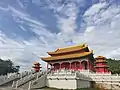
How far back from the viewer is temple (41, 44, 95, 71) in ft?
135

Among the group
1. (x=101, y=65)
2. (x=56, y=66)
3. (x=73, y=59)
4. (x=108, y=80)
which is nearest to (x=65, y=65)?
(x=56, y=66)

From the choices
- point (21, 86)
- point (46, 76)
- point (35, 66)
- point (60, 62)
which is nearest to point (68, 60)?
point (60, 62)

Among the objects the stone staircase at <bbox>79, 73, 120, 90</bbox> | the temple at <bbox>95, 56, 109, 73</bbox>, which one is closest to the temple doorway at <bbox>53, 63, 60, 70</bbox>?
the temple at <bbox>95, 56, 109, 73</bbox>

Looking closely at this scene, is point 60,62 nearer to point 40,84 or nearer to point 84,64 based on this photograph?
point 84,64

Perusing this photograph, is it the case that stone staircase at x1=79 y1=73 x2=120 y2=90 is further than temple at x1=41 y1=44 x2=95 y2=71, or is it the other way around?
temple at x1=41 y1=44 x2=95 y2=71

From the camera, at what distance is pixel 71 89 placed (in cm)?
2600

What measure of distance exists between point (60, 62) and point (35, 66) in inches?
323

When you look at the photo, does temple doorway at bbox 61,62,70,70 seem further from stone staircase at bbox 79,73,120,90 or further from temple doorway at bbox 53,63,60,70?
stone staircase at bbox 79,73,120,90

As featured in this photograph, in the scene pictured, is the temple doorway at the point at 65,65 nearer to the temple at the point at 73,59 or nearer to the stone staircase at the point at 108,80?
the temple at the point at 73,59

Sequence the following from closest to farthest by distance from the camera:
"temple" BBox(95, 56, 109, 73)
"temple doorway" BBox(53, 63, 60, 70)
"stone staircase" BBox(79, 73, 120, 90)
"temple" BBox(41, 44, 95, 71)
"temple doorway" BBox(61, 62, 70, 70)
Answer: "stone staircase" BBox(79, 73, 120, 90), "temple" BBox(95, 56, 109, 73), "temple" BBox(41, 44, 95, 71), "temple doorway" BBox(61, 62, 70, 70), "temple doorway" BBox(53, 63, 60, 70)

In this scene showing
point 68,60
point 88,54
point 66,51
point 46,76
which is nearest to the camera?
point 46,76

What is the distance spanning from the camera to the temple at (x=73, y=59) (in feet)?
135

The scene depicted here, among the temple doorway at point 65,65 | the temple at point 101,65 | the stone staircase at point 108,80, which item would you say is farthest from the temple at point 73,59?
the stone staircase at point 108,80

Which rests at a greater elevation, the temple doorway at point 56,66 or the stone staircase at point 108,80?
the temple doorway at point 56,66
